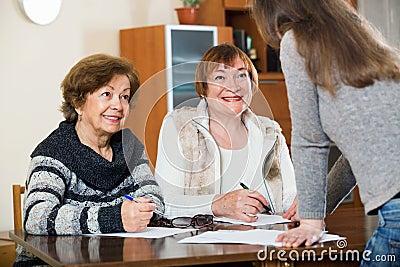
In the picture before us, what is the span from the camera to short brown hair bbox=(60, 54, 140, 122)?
2506 mm

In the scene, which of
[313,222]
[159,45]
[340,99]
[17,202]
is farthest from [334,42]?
[159,45]

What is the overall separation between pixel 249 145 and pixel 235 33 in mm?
2859

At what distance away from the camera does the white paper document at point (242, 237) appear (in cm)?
190

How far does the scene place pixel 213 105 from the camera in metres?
2.49

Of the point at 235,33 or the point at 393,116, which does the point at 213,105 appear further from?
the point at 235,33

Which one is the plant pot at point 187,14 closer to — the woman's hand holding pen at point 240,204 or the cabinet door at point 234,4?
the cabinet door at point 234,4

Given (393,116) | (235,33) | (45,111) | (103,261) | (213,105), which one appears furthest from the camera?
(235,33)

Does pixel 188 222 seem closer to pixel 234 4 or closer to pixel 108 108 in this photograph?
pixel 108 108

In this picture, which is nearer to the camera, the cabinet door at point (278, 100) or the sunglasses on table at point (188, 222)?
the sunglasses on table at point (188, 222)

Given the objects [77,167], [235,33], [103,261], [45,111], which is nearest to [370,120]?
[103,261]

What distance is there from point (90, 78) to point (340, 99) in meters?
1.10

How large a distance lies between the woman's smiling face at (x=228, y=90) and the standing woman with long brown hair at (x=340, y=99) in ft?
2.18

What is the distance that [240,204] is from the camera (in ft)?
7.82

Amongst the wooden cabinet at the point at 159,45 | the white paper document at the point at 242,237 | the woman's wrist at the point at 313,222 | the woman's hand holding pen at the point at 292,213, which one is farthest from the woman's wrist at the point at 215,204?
the wooden cabinet at the point at 159,45
